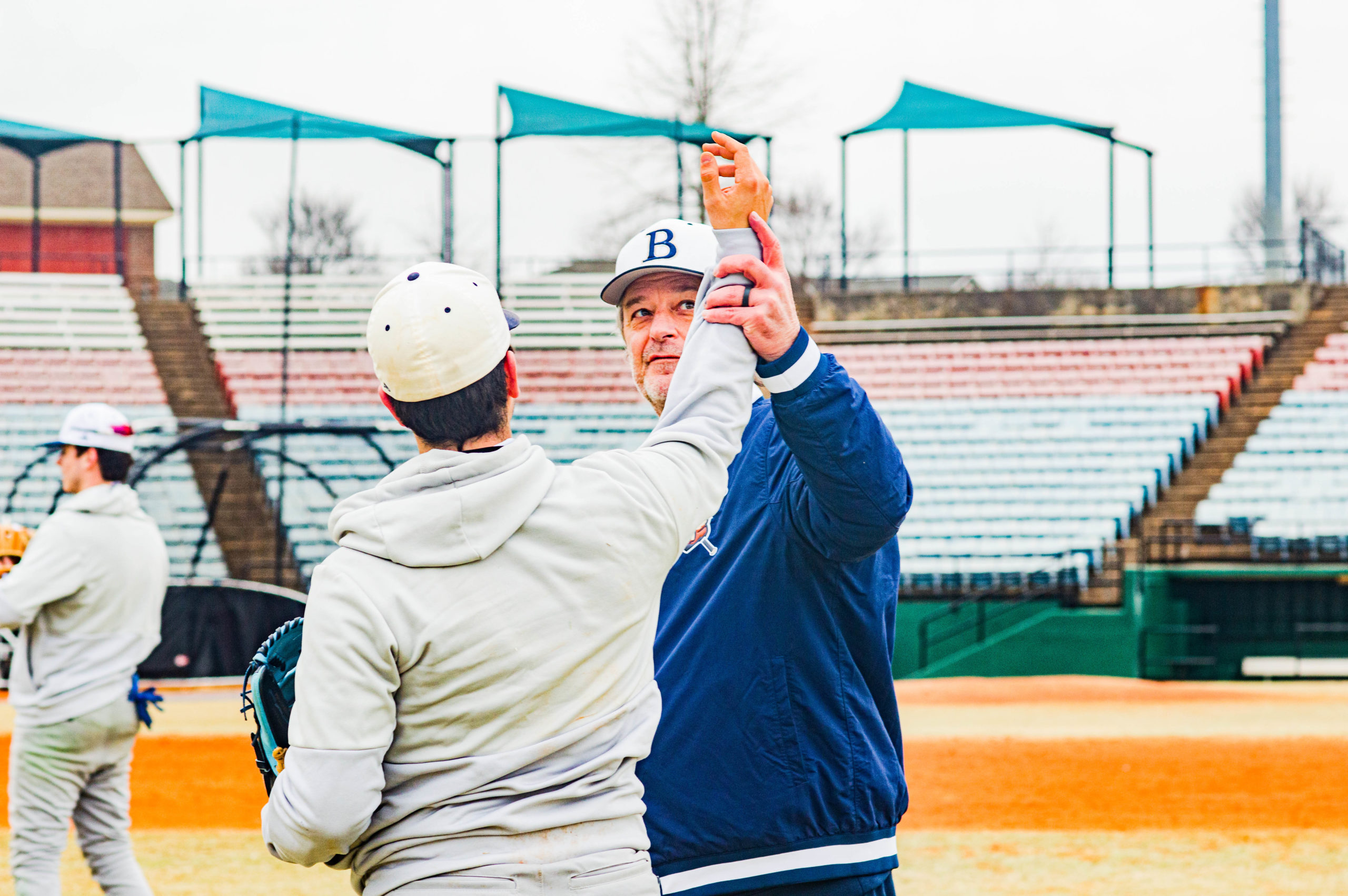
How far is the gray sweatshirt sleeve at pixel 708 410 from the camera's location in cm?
196

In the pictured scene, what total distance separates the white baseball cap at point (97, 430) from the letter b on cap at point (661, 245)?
297 centimetres

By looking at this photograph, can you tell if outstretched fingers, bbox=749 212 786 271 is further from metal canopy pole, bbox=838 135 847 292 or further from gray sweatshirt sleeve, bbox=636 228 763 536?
metal canopy pole, bbox=838 135 847 292

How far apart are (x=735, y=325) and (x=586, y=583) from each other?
0.47 meters

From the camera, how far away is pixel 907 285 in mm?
24250

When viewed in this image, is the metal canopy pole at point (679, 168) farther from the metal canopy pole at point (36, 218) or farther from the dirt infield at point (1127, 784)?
the dirt infield at point (1127, 784)

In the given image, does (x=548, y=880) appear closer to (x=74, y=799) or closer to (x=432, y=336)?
(x=432, y=336)

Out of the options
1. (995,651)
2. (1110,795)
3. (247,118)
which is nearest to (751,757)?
(1110,795)

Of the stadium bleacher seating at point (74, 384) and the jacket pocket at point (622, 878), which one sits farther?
the stadium bleacher seating at point (74, 384)

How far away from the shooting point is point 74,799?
15.7ft

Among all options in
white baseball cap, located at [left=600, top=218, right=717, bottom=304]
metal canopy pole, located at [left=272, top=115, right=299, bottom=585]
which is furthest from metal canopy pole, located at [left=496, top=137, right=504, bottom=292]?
white baseball cap, located at [left=600, top=218, right=717, bottom=304]

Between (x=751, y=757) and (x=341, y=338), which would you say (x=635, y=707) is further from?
(x=341, y=338)

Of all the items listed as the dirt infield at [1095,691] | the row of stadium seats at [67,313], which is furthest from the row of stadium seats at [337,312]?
the dirt infield at [1095,691]

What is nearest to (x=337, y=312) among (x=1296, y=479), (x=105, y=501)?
(x=1296, y=479)

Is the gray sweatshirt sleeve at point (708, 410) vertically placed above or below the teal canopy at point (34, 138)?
below
